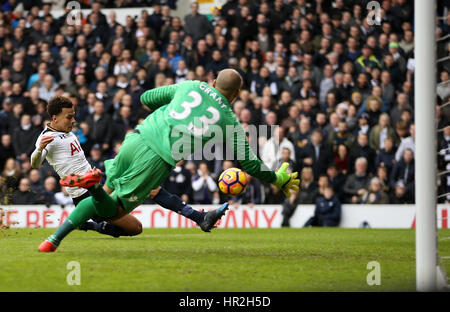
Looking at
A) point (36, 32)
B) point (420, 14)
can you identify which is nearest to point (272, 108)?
point (36, 32)

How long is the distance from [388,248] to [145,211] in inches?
275

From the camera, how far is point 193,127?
7.38 meters

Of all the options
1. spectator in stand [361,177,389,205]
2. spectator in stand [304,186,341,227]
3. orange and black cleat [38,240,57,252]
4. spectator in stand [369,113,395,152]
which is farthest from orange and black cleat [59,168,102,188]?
spectator in stand [369,113,395,152]

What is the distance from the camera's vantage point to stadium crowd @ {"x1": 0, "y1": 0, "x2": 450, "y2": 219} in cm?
1517

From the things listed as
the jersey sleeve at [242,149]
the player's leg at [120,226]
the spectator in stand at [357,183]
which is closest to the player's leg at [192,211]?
the player's leg at [120,226]

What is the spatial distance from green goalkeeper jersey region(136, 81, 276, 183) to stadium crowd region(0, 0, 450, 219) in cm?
704

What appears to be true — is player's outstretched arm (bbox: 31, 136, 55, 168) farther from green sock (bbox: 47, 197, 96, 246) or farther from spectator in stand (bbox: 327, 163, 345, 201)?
spectator in stand (bbox: 327, 163, 345, 201)

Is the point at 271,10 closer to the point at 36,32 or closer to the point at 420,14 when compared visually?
the point at 36,32

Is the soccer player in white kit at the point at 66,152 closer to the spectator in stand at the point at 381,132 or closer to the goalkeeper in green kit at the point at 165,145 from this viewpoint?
the goalkeeper in green kit at the point at 165,145

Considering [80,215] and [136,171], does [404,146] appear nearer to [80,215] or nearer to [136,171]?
[136,171]

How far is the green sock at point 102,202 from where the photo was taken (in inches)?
280

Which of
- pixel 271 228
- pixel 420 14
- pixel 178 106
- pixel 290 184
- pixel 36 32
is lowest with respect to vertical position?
pixel 271 228

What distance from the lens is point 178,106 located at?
7422 mm
